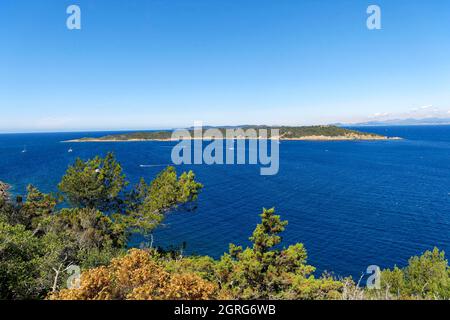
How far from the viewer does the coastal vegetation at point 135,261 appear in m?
8.77

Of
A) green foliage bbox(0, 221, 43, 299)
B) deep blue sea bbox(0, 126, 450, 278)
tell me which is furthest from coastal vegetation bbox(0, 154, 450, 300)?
deep blue sea bbox(0, 126, 450, 278)

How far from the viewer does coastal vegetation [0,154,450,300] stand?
8.77m

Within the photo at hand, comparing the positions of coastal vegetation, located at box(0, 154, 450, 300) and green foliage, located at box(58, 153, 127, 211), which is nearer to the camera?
coastal vegetation, located at box(0, 154, 450, 300)

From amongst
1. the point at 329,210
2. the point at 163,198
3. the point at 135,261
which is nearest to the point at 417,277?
the point at 163,198

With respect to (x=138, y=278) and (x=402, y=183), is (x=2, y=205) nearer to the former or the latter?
(x=138, y=278)

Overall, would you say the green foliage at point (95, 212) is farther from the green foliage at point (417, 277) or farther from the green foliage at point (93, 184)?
the green foliage at point (417, 277)

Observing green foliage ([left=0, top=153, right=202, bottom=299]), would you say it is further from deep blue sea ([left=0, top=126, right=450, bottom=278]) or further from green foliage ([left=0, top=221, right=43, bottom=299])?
deep blue sea ([left=0, top=126, right=450, bottom=278])

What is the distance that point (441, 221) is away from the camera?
141 feet

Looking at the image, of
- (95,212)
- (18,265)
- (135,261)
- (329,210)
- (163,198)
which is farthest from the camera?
(329,210)

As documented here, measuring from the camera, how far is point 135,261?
9.56 meters

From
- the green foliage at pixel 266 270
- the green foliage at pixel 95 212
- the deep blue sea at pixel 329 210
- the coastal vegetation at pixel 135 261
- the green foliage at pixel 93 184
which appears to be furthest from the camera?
the deep blue sea at pixel 329 210

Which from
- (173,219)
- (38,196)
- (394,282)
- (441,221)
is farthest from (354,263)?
(38,196)

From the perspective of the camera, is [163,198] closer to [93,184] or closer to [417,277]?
[93,184]

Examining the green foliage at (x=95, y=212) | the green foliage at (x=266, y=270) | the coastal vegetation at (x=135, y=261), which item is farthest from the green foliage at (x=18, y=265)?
the green foliage at (x=266, y=270)
